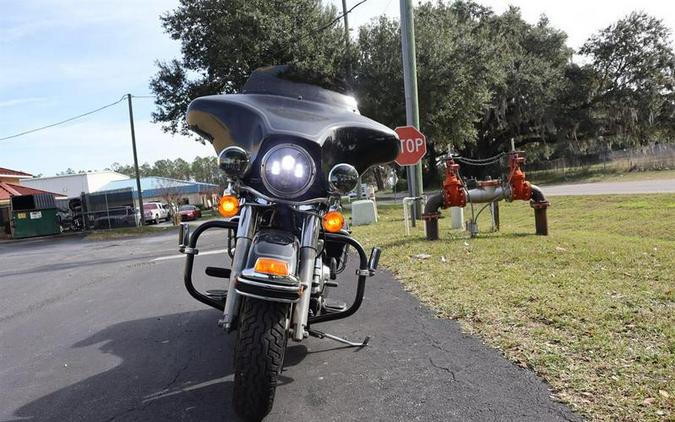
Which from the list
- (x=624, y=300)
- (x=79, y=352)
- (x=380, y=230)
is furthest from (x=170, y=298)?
(x=380, y=230)

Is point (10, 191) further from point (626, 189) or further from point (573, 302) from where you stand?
point (573, 302)

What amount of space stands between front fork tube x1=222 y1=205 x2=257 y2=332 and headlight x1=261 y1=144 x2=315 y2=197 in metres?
0.29

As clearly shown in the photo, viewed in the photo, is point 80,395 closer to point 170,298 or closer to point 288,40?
point 170,298

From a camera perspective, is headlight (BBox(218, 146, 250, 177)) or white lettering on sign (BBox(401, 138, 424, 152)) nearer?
headlight (BBox(218, 146, 250, 177))

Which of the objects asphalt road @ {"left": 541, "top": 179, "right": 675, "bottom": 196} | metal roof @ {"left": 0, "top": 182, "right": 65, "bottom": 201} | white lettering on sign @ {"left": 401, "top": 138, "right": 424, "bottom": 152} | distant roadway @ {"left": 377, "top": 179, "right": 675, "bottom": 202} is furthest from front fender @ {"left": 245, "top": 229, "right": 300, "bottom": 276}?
metal roof @ {"left": 0, "top": 182, "right": 65, "bottom": 201}

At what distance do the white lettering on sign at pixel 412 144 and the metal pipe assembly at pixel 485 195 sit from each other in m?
1.66

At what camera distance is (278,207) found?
3.41 m

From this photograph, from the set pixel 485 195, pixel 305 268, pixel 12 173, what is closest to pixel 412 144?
pixel 485 195

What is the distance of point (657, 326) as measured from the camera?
13.5 feet

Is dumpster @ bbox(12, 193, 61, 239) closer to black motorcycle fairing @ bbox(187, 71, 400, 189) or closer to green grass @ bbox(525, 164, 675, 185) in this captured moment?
black motorcycle fairing @ bbox(187, 71, 400, 189)

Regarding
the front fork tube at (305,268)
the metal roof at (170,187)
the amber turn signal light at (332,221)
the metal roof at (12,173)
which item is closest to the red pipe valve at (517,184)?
the amber turn signal light at (332,221)

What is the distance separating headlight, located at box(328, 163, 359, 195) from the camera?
3348 mm

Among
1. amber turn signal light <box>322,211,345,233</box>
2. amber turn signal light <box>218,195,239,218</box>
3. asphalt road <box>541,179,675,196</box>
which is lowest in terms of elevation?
asphalt road <box>541,179,675,196</box>

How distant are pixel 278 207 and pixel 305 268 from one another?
18.9 inches
